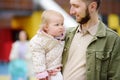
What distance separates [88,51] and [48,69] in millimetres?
474

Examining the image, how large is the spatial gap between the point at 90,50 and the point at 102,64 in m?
0.19

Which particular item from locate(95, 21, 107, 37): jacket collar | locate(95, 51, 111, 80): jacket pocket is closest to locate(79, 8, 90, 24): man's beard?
locate(95, 21, 107, 37): jacket collar

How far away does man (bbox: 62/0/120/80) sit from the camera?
5.29 metres

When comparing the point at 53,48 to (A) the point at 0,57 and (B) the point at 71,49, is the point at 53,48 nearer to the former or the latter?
(B) the point at 71,49

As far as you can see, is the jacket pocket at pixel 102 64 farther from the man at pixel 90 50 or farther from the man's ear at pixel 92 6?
the man's ear at pixel 92 6

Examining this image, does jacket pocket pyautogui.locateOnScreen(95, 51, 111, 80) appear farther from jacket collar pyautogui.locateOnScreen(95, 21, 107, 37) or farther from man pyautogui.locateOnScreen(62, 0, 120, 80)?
jacket collar pyautogui.locateOnScreen(95, 21, 107, 37)

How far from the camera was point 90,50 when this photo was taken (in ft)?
17.5

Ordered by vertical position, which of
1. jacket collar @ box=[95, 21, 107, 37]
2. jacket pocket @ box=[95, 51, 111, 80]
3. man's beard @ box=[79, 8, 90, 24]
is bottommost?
jacket pocket @ box=[95, 51, 111, 80]

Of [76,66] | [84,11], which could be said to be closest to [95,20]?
[84,11]

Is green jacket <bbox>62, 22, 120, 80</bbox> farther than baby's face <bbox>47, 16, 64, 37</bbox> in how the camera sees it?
No

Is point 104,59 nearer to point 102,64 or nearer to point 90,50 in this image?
point 102,64

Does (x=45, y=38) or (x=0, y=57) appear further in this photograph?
(x=0, y=57)

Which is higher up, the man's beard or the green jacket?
the man's beard

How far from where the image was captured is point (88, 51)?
17.5ft
